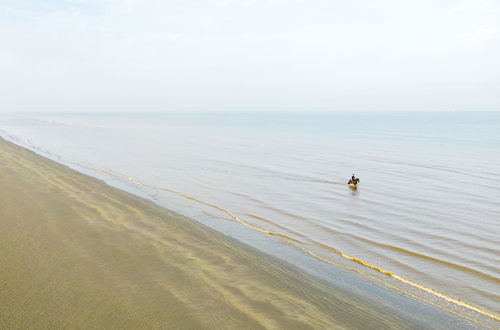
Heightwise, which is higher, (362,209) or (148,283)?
(148,283)

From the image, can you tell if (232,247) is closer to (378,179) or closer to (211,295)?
(211,295)

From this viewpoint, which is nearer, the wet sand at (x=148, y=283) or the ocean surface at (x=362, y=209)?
the wet sand at (x=148, y=283)

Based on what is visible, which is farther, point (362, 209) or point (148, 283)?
point (362, 209)

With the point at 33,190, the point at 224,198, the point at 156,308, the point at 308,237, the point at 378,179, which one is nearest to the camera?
the point at 156,308

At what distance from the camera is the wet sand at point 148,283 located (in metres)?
6.36

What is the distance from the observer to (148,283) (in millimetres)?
7699

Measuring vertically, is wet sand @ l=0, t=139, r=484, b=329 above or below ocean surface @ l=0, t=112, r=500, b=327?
above

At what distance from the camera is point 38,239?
952 centimetres

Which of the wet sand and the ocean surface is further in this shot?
the ocean surface

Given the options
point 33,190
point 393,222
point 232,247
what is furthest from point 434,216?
point 33,190

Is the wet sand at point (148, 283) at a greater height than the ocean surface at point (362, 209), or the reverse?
the wet sand at point (148, 283)

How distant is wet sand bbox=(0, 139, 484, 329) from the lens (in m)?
6.36

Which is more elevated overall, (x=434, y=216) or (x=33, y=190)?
(x=33, y=190)

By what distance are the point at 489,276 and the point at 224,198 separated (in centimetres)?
1311
